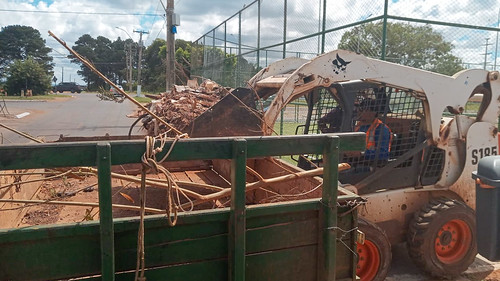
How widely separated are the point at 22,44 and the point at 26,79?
26.6 m

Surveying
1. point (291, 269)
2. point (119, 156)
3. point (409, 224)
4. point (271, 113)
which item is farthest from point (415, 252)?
point (119, 156)

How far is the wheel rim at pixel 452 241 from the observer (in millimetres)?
4695

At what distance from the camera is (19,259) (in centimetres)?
182

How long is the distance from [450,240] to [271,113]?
2.58 meters

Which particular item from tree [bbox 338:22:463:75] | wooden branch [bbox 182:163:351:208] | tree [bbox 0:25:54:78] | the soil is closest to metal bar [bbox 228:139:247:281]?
wooden branch [bbox 182:163:351:208]

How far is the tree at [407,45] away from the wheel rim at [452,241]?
3.65 meters

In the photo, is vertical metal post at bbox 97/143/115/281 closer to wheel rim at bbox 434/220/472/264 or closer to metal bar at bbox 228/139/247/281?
metal bar at bbox 228/139/247/281

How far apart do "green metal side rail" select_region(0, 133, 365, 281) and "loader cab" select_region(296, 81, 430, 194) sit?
7.40 ft

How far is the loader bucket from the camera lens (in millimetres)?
4320

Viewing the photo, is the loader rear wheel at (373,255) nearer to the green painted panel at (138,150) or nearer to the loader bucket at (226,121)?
the loader bucket at (226,121)

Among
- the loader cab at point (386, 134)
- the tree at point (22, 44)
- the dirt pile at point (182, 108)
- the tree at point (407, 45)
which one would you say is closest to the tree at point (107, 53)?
the tree at point (22, 44)

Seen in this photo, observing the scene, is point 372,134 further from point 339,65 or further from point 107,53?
point 107,53

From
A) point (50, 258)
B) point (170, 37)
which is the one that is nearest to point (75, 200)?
point (50, 258)

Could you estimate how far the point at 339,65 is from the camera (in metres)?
4.33
